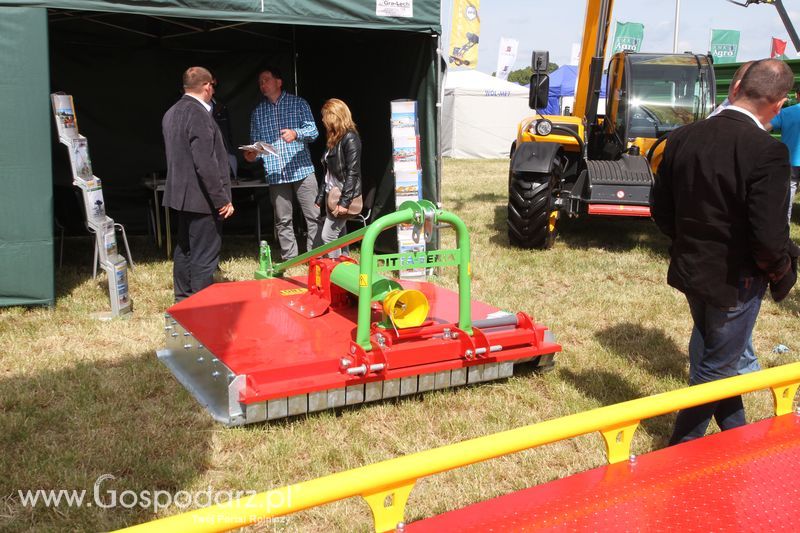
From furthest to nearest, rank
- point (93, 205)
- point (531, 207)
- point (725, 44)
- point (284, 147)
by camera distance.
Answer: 1. point (725, 44)
2. point (531, 207)
3. point (284, 147)
4. point (93, 205)

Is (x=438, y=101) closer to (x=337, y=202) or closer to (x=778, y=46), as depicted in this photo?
(x=337, y=202)

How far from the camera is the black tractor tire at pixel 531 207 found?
7223mm

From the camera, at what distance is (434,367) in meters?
3.82

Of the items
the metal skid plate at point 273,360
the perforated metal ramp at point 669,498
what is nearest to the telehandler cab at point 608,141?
the metal skid plate at point 273,360

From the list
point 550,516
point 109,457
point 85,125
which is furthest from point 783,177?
point 85,125

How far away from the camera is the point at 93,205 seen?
18.4 ft

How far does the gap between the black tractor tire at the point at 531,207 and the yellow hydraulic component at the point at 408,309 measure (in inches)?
146

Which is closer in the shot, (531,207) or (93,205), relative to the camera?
(93,205)

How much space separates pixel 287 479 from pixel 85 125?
272 inches

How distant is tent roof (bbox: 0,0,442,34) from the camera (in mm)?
5297

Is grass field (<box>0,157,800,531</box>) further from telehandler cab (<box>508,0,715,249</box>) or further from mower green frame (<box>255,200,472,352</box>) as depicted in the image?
telehandler cab (<box>508,0,715,249</box>)

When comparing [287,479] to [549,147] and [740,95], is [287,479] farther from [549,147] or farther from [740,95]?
[549,147]

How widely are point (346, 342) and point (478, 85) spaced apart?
59.1 feet

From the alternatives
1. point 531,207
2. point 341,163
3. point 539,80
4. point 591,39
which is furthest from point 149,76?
point 591,39
